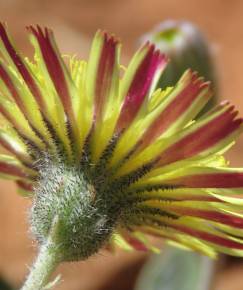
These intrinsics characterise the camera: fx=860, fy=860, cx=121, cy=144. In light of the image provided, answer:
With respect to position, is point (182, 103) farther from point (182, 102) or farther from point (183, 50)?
point (183, 50)

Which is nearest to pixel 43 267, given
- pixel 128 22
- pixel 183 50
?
pixel 183 50

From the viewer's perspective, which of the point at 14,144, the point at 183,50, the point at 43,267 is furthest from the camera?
the point at 183,50

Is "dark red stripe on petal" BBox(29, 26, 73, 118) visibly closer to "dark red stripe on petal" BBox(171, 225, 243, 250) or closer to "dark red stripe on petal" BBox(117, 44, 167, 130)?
"dark red stripe on petal" BBox(117, 44, 167, 130)

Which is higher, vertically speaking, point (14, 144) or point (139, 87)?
point (139, 87)

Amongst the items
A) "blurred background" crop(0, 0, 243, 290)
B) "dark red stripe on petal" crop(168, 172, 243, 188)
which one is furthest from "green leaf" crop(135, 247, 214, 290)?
"blurred background" crop(0, 0, 243, 290)

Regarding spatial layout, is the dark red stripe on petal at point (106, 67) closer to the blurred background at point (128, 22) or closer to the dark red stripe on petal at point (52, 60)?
the dark red stripe on petal at point (52, 60)

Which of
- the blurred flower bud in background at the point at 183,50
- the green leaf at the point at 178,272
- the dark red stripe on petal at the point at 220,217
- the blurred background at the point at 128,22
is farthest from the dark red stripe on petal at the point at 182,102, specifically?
the blurred background at the point at 128,22

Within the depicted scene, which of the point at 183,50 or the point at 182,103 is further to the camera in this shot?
the point at 183,50

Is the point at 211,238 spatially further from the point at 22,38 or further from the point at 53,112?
the point at 22,38
